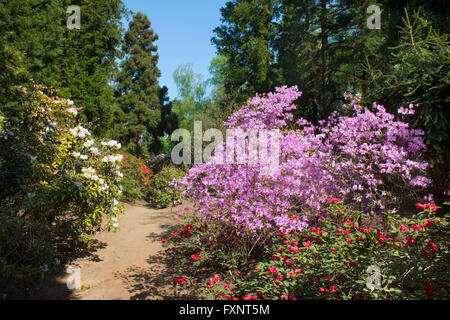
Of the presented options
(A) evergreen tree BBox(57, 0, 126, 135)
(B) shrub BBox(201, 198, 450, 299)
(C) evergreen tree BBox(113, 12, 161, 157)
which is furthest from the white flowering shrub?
(C) evergreen tree BBox(113, 12, 161, 157)

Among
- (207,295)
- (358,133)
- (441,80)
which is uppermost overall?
(441,80)

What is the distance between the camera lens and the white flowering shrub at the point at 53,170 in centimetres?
507

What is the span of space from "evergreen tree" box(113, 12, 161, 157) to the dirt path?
54.1 feet

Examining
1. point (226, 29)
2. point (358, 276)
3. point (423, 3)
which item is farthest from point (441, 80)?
point (226, 29)

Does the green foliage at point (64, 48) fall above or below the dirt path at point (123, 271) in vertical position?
above

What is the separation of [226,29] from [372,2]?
1044 centimetres

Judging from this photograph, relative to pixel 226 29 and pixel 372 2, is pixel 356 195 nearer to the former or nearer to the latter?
pixel 372 2

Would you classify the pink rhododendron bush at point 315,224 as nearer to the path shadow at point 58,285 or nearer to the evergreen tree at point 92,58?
the path shadow at point 58,285

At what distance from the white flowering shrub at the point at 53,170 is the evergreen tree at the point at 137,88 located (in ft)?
56.2

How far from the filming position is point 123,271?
5445 millimetres

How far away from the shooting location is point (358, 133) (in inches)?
198

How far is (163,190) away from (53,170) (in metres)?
6.47

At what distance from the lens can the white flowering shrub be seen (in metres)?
5.07

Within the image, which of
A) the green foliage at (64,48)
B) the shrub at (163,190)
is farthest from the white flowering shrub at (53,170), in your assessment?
the shrub at (163,190)
